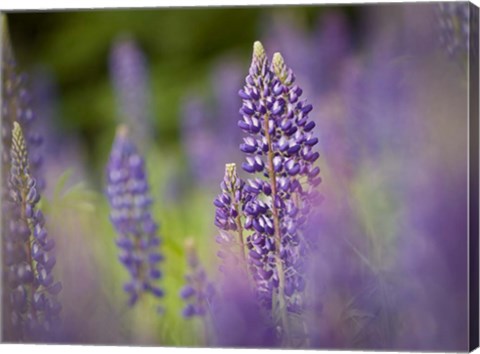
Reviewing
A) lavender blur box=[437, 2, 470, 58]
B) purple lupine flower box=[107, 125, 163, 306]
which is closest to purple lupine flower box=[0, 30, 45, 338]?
purple lupine flower box=[107, 125, 163, 306]

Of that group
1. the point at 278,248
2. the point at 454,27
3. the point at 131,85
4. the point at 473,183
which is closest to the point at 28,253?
the point at 131,85

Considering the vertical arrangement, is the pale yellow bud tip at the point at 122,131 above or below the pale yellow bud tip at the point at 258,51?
below

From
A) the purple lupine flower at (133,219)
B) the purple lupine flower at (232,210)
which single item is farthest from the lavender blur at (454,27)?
the purple lupine flower at (133,219)

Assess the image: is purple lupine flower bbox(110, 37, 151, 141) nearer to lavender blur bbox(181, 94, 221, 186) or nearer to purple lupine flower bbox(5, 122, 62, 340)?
lavender blur bbox(181, 94, 221, 186)

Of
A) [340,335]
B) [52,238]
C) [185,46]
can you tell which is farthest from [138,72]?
[340,335]

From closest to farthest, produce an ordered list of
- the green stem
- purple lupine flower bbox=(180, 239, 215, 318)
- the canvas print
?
the green stem → the canvas print → purple lupine flower bbox=(180, 239, 215, 318)

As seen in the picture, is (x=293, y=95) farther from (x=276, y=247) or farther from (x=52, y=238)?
(x=52, y=238)

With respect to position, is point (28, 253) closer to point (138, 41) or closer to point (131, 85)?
point (131, 85)

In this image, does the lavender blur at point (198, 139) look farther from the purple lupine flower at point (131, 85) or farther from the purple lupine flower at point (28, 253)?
the purple lupine flower at point (28, 253)
